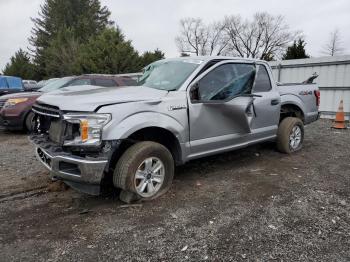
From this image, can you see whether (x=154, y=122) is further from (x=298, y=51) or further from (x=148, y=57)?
(x=148, y=57)

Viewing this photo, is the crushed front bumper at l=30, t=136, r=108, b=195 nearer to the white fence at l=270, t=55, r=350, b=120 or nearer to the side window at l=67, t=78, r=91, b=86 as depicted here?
the side window at l=67, t=78, r=91, b=86

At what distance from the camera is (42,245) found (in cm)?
300

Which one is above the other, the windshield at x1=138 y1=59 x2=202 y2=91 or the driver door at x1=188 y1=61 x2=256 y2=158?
the windshield at x1=138 y1=59 x2=202 y2=91

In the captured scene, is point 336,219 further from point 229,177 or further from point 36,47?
point 36,47

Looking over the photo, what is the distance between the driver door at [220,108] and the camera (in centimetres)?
434

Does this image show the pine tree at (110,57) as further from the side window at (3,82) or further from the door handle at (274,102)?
the door handle at (274,102)

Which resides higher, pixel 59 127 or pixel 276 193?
pixel 59 127

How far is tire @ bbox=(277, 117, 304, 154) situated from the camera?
6.09 meters

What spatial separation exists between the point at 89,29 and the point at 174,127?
4499 centimetres

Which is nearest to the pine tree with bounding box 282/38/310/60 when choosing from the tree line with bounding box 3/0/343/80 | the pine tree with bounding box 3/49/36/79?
the tree line with bounding box 3/0/343/80

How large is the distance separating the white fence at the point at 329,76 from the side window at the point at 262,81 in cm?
649

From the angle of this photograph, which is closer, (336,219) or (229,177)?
(336,219)

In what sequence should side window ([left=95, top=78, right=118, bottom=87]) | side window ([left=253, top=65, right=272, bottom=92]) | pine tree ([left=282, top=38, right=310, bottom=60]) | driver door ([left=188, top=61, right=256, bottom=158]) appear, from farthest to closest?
pine tree ([left=282, top=38, right=310, bottom=60]), side window ([left=95, top=78, right=118, bottom=87]), side window ([left=253, top=65, right=272, bottom=92]), driver door ([left=188, top=61, right=256, bottom=158])

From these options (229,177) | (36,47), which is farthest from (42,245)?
(36,47)
